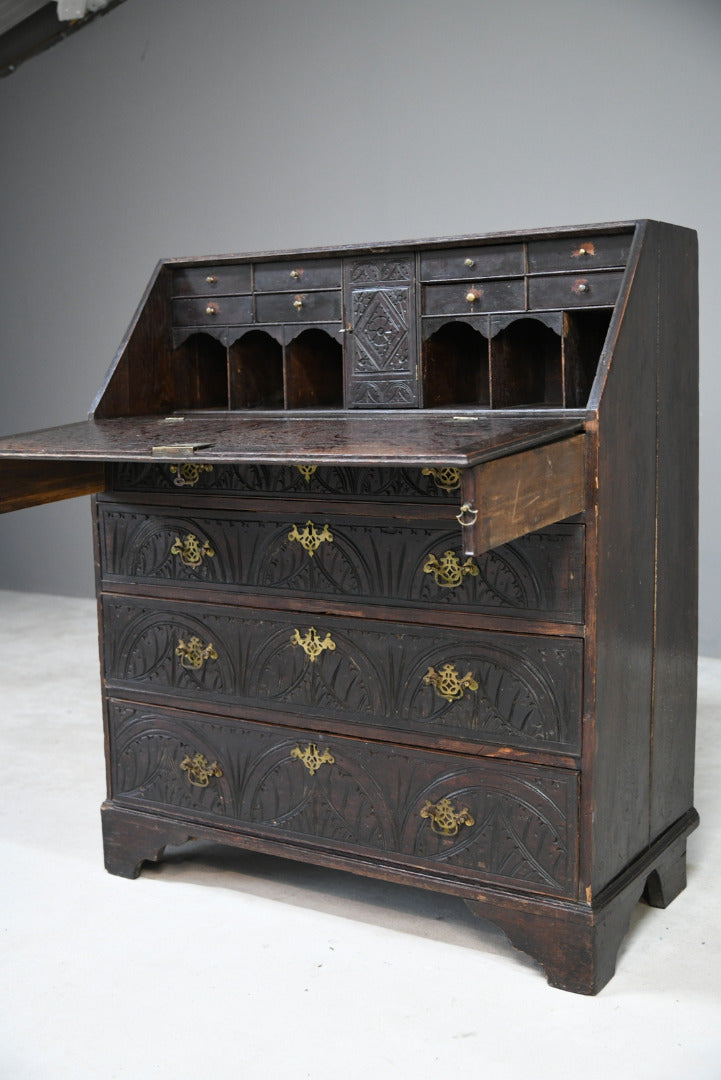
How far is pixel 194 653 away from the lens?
292 cm

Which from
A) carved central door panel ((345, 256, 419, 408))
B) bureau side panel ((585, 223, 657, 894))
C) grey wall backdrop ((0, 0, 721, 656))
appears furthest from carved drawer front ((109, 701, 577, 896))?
grey wall backdrop ((0, 0, 721, 656))

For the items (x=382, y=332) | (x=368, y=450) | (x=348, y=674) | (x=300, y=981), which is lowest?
(x=300, y=981)

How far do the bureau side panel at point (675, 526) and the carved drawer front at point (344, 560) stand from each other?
0.40m

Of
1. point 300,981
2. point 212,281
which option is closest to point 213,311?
point 212,281

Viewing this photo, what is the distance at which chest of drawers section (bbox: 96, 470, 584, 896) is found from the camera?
8.09 feet

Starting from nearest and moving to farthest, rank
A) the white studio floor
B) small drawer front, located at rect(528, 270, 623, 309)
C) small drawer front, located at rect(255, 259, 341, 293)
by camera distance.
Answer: the white studio floor → small drawer front, located at rect(528, 270, 623, 309) → small drawer front, located at rect(255, 259, 341, 293)

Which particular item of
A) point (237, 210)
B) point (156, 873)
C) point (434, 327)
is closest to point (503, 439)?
point (434, 327)

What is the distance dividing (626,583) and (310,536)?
2.32 feet

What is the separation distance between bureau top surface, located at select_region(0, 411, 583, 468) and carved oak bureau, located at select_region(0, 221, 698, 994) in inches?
0.5

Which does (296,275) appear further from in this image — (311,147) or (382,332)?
(311,147)

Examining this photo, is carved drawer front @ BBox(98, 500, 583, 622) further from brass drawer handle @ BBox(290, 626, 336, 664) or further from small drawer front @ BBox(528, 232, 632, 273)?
small drawer front @ BBox(528, 232, 632, 273)

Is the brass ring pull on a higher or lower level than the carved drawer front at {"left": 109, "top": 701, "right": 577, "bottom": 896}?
higher

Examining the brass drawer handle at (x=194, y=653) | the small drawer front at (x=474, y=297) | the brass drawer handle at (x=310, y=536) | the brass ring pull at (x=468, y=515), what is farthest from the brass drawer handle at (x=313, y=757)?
the small drawer front at (x=474, y=297)

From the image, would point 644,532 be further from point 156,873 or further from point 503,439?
point 156,873
